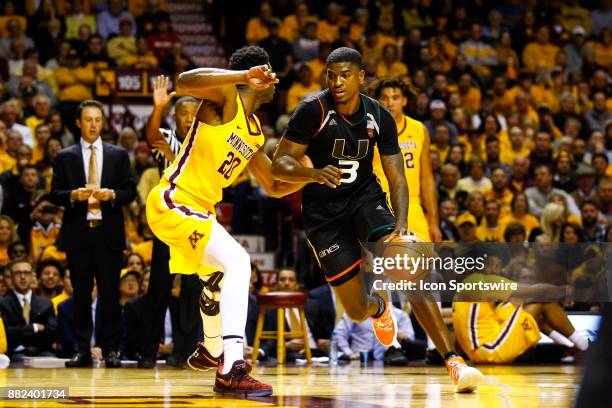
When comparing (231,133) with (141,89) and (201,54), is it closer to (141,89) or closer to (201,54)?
(141,89)

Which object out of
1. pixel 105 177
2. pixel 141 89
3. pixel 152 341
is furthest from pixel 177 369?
pixel 141 89

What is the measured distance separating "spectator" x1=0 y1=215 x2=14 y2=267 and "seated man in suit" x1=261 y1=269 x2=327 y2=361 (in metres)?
3.01

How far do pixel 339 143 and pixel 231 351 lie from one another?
148cm

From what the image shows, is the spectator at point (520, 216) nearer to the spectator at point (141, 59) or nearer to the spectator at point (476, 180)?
the spectator at point (476, 180)

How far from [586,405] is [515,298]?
29.1ft

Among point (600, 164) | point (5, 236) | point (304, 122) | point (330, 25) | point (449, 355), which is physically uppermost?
point (330, 25)

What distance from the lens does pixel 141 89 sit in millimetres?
15336

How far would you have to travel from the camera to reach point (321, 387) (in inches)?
255

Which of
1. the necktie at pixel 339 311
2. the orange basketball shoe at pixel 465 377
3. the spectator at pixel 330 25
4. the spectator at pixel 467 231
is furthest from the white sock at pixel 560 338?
the spectator at pixel 330 25

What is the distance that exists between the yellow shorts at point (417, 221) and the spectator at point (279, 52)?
8353 mm

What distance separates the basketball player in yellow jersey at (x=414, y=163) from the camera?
27.4 ft

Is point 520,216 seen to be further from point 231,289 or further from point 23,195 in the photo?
point 231,289

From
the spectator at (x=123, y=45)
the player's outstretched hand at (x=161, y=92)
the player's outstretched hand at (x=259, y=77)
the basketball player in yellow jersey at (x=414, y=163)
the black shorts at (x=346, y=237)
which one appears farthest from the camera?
the spectator at (x=123, y=45)

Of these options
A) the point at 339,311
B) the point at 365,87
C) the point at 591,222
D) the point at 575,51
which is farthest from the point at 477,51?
the point at 339,311
